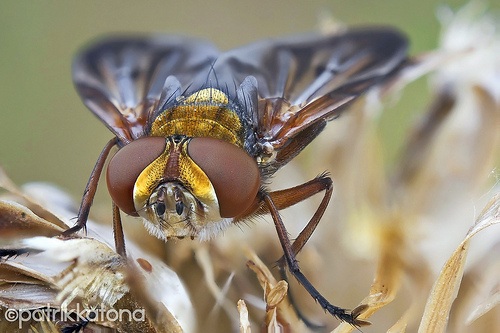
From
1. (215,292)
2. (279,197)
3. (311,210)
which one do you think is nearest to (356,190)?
(311,210)

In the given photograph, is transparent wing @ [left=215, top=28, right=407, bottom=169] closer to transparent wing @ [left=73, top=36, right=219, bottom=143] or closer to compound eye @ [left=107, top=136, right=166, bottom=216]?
transparent wing @ [left=73, top=36, right=219, bottom=143]

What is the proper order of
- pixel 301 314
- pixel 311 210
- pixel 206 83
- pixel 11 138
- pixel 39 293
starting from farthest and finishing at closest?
pixel 11 138, pixel 311 210, pixel 206 83, pixel 301 314, pixel 39 293

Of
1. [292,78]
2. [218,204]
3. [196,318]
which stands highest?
[292,78]

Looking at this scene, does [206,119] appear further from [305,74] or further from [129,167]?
[305,74]

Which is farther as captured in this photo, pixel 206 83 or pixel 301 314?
pixel 206 83

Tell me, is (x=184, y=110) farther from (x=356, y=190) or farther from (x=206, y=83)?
(x=356, y=190)

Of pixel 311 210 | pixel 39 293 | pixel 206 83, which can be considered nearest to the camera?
pixel 39 293

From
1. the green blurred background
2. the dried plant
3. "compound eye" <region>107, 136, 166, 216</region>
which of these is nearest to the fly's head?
"compound eye" <region>107, 136, 166, 216</region>

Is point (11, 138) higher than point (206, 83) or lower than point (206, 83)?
higher
